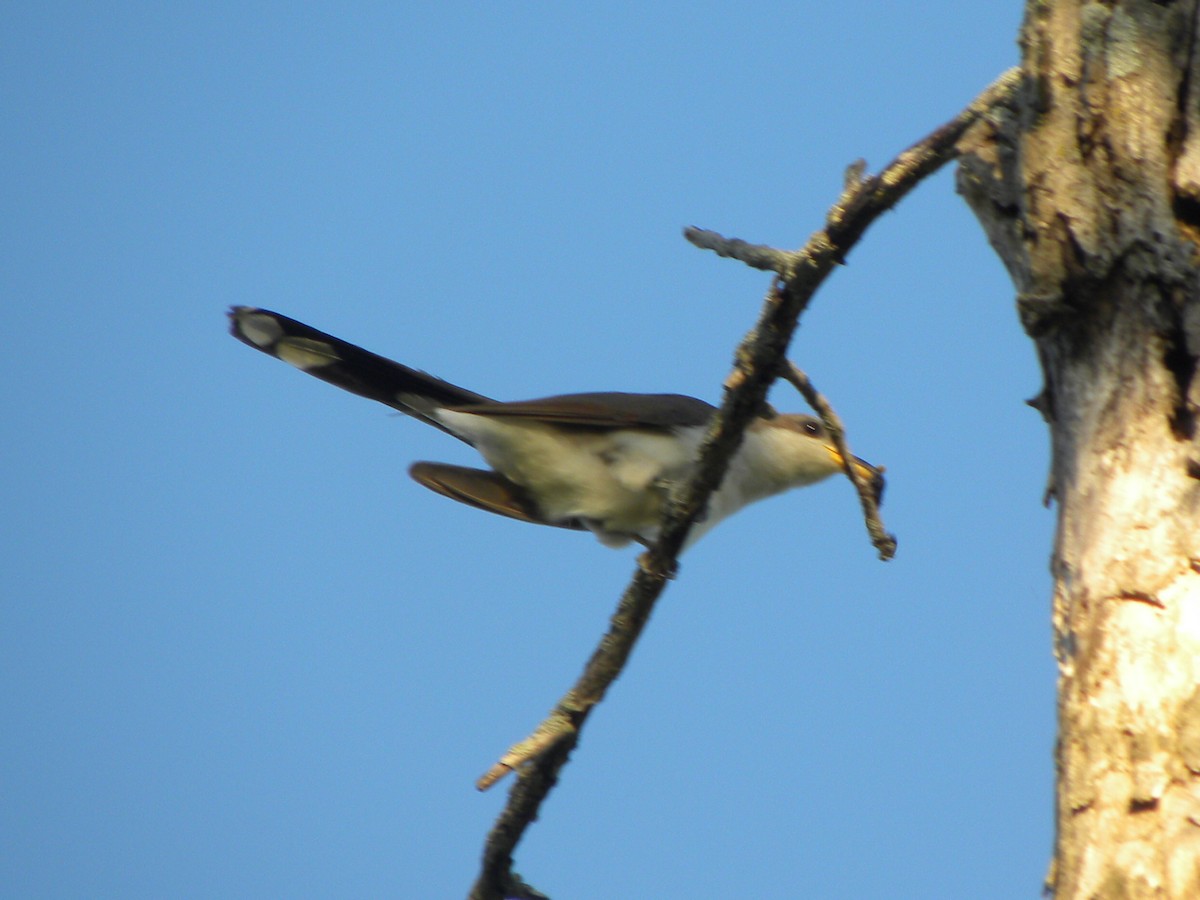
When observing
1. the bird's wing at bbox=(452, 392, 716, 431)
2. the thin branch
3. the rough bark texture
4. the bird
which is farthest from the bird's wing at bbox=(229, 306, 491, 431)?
the rough bark texture

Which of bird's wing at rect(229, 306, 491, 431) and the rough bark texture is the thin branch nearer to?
the rough bark texture

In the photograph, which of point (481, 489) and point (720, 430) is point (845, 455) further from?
point (481, 489)

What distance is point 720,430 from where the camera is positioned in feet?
12.0

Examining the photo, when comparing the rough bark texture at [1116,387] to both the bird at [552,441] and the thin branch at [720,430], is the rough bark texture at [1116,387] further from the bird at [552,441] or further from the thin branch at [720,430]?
the bird at [552,441]

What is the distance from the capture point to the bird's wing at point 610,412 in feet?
18.4

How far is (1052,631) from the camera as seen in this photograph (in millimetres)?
3094

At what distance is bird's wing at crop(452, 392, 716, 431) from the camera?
18.4 ft

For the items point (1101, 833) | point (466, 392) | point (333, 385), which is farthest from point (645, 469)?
point (1101, 833)

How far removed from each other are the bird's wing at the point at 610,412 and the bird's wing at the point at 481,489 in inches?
12.4

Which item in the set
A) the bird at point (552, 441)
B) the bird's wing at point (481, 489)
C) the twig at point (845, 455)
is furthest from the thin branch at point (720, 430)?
the bird's wing at point (481, 489)

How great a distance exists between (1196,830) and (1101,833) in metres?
0.19

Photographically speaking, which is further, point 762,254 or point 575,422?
point 575,422

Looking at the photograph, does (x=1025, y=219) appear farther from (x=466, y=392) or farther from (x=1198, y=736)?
(x=466, y=392)

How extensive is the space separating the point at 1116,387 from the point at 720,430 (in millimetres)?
1081
